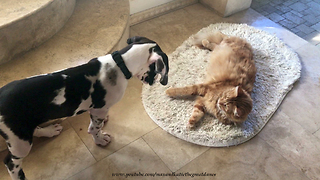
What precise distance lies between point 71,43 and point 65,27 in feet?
0.83

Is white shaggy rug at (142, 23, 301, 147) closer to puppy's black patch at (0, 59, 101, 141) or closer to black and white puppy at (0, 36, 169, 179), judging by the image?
black and white puppy at (0, 36, 169, 179)

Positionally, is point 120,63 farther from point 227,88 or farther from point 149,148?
point 227,88

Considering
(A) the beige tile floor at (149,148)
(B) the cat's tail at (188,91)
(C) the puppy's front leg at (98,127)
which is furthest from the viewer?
(B) the cat's tail at (188,91)

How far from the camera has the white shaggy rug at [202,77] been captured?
196 centimetres

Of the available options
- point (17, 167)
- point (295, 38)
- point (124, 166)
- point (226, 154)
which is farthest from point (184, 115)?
point (295, 38)

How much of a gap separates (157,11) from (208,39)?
0.83 metres

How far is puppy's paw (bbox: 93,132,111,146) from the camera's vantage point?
5.89 ft

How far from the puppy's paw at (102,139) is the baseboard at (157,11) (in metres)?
1.56

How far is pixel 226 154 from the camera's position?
1.88m

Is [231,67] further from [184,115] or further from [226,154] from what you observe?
[226,154]

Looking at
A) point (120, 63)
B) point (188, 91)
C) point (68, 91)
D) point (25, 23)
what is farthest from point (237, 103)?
point (25, 23)

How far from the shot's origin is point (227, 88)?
1.98m

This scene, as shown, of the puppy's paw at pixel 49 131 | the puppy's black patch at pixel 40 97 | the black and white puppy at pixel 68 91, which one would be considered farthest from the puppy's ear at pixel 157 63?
the puppy's paw at pixel 49 131

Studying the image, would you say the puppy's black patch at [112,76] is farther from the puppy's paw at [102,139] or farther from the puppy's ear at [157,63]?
the puppy's paw at [102,139]
